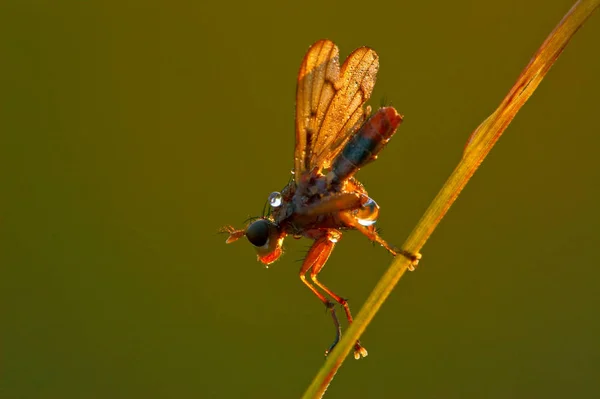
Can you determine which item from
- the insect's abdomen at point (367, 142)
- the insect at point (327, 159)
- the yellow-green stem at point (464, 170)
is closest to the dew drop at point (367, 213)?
the insect at point (327, 159)

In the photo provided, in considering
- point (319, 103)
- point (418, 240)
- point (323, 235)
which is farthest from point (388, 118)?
point (418, 240)

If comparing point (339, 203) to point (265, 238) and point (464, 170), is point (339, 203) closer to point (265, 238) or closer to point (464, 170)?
point (265, 238)

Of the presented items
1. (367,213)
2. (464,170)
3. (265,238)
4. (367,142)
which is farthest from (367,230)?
(464,170)

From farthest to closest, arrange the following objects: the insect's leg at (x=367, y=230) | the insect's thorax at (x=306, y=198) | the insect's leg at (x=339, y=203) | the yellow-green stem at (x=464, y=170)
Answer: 1. the insect's thorax at (x=306, y=198)
2. the insect's leg at (x=339, y=203)
3. the insect's leg at (x=367, y=230)
4. the yellow-green stem at (x=464, y=170)

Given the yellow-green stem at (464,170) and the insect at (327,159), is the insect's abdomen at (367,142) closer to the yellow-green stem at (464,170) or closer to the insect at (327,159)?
the insect at (327,159)

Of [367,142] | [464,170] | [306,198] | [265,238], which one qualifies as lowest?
A: [265,238]

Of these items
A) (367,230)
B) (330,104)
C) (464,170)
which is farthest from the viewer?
(330,104)
